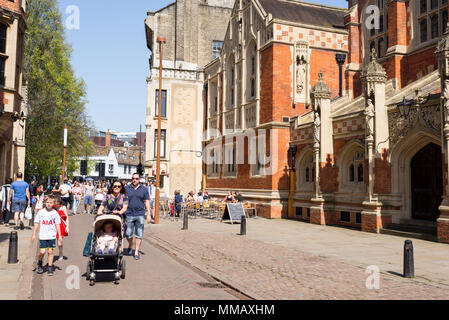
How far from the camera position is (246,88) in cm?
2517

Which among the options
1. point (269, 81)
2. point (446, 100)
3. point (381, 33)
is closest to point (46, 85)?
point (269, 81)

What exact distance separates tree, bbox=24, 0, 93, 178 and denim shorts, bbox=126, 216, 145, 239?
2494 centimetres

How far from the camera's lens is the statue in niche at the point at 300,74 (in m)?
22.3

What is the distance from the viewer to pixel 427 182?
1414cm

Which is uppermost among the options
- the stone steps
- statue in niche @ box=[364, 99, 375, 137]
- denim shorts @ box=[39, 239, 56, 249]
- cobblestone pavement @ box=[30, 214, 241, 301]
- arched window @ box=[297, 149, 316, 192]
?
statue in niche @ box=[364, 99, 375, 137]

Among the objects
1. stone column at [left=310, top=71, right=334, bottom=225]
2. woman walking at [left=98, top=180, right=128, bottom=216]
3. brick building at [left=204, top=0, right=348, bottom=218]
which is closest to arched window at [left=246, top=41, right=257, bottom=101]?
brick building at [left=204, top=0, right=348, bottom=218]

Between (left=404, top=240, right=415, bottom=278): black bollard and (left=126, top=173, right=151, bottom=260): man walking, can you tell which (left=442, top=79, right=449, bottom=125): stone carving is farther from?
(left=126, top=173, right=151, bottom=260): man walking

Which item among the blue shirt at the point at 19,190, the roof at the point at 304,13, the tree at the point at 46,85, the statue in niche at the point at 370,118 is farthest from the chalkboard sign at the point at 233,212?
the tree at the point at 46,85

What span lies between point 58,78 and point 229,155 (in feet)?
52.9

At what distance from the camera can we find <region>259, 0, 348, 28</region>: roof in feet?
78.4

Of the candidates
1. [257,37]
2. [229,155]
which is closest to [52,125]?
[229,155]

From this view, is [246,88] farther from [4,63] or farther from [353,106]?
[4,63]

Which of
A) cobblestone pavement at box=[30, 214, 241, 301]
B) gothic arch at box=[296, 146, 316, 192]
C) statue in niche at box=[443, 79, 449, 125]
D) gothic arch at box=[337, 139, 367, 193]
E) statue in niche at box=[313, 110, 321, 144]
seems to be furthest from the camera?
gothic arch at box=[296, 146, 316, 192]

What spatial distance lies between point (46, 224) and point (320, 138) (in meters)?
13.0
